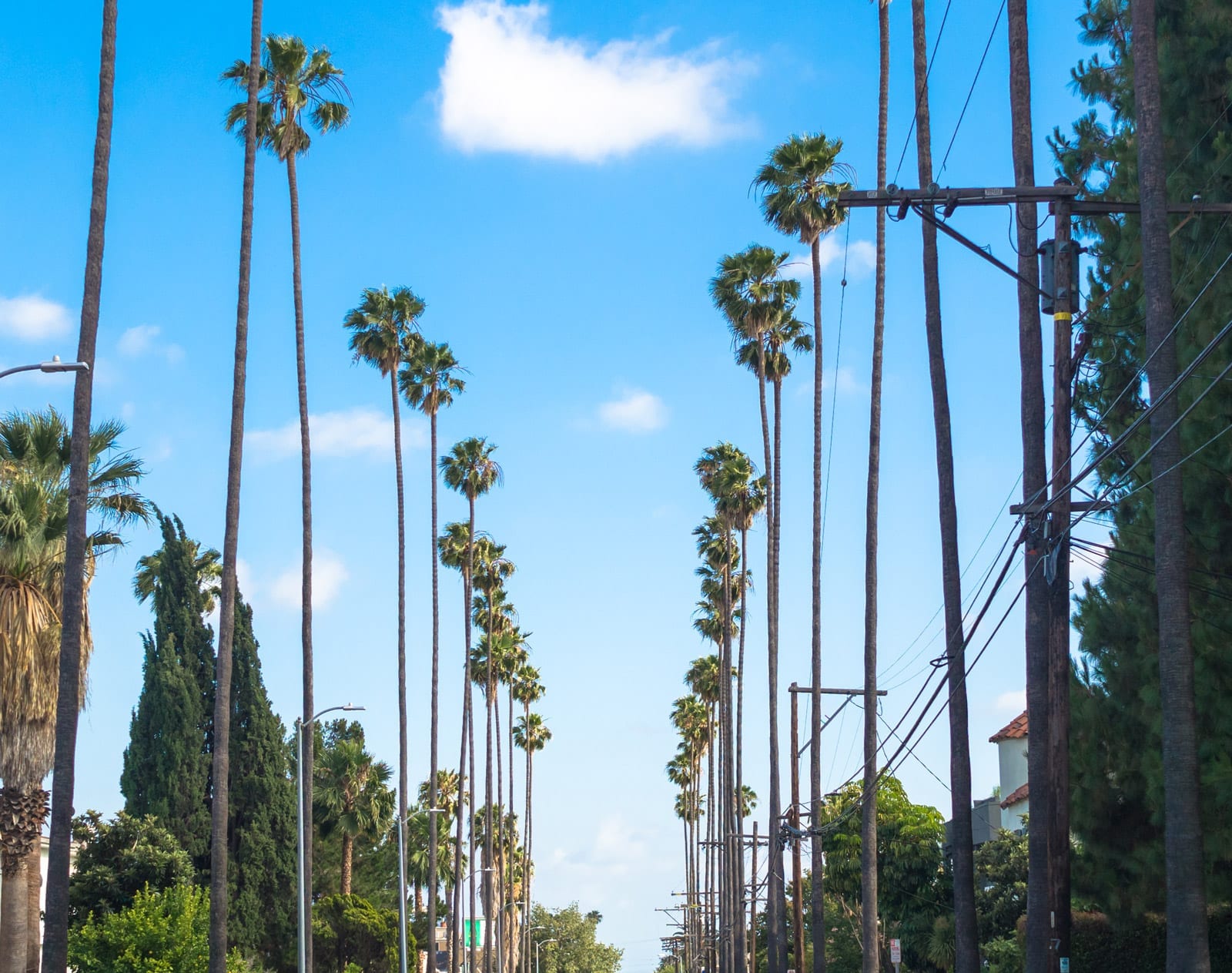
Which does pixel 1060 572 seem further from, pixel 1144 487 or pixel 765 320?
pixel 765 320

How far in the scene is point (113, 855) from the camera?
4403 cm

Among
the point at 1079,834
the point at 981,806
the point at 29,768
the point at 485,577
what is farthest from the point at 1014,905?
the point at 485,577

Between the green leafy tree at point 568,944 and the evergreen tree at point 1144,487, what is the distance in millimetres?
156495

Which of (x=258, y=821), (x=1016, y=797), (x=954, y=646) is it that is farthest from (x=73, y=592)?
(x=1016, y=797)

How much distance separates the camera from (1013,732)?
5800 centimetres

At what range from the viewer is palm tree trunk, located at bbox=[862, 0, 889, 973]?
108 feet

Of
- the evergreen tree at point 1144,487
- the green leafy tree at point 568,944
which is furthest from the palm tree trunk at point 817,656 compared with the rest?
the green leafy tree at point 568,944

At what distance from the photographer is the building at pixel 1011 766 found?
178 ft

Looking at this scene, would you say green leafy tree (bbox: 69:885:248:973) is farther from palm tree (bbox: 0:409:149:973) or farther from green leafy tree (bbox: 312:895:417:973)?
green leafy tree (bbox: 312:895:417:973)

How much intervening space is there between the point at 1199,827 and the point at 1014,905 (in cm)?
3175

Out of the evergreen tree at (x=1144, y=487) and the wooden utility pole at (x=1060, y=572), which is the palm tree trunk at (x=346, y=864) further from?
the wooden utility pole at (x=1060, y=572)

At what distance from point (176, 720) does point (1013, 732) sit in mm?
32734

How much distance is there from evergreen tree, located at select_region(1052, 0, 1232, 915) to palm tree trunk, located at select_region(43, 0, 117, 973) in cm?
1369

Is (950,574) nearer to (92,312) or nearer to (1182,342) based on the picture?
(1182,342)
